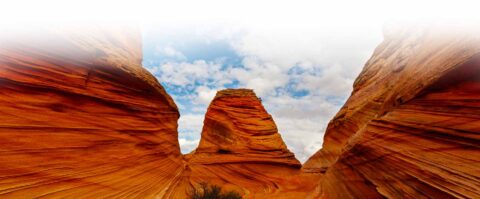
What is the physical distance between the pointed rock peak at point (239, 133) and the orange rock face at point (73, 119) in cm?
1095

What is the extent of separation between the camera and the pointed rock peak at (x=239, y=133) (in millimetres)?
21828

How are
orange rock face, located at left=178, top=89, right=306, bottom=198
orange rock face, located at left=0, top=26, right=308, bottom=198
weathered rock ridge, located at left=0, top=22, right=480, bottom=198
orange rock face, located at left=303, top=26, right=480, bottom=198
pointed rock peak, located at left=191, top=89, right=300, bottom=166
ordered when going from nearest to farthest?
orange rock face, located at left=303, top=26, right=480, bottom=198
weathered rock ridge, located at left=0, top=22, right=480, bottom=198
orange rock face, located at left=0, top=26, right=308, bottom=198
orange rock face, located at left=178, top=89, right=306, bottom=198
pointed rock peak, located at left=191, top=89, right=300, bottom=166

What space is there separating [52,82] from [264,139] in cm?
1747

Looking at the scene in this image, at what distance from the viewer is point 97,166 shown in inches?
316

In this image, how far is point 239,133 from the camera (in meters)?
23.0

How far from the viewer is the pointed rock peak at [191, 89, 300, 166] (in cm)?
2183

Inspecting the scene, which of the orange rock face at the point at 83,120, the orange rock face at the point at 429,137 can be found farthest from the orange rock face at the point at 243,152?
the orange rock face at the point at 429,137

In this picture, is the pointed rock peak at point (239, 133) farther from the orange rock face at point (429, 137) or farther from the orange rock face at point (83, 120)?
the orange rock face at point (429, 137)

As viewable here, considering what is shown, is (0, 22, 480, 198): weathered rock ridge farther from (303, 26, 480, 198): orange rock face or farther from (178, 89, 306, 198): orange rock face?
(178, 89, 306, 198): orange rock face

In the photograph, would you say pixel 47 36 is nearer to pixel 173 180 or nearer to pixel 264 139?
pixel 173 180

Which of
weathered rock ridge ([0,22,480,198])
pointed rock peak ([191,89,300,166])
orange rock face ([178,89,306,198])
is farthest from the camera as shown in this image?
pointed rock peak ([191,89,300,166])

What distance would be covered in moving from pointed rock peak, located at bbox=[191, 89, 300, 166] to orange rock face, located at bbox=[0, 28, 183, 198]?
35.9 ft

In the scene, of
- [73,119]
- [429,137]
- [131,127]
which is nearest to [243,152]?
[131,127]

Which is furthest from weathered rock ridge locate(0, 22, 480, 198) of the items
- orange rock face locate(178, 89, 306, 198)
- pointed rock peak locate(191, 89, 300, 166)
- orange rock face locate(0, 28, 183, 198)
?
pointed rock peak locate(191, 89, 300, 166)
